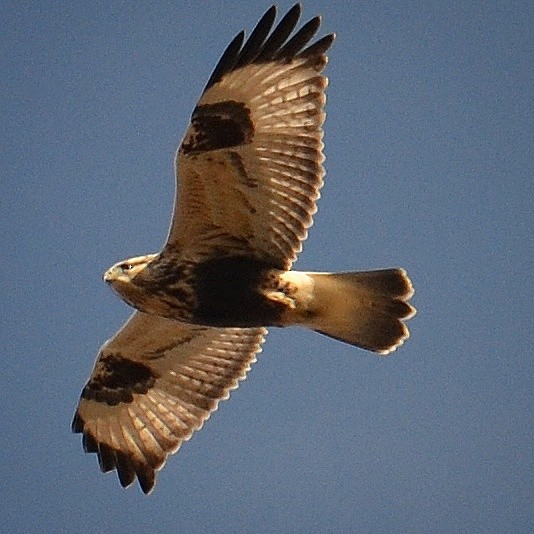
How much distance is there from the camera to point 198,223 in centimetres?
698

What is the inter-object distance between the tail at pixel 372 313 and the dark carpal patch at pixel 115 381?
5.27 ft

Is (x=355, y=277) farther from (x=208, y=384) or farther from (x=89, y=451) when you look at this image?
(x=89, y=451)

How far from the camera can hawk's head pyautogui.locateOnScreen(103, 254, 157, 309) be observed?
698 centimetres

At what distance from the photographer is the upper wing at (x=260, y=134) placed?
6.81 meters

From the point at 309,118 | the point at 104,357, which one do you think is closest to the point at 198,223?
the point at 309,118

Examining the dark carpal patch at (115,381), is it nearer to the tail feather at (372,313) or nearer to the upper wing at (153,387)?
the upper wing at (153,387)

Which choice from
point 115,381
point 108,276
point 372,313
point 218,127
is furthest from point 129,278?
point 115,381

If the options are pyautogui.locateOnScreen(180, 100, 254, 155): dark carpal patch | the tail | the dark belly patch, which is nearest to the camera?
pyautogui.locateOnScreen(180, 100, 254, 155): dark carpal patch

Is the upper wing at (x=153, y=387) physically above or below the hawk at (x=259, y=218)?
below

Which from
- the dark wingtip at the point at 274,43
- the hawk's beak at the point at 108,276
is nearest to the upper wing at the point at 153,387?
the hawk's beak at the point at 108,276

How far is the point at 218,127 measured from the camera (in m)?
6.80

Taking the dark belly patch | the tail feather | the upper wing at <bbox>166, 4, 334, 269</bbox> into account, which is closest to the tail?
the tail feather

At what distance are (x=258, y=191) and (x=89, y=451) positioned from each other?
6.91ft

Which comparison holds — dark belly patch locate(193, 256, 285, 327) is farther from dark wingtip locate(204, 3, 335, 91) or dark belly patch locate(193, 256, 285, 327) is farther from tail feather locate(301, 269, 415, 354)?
dark wingtip locate(204, 3, 335, 91)
